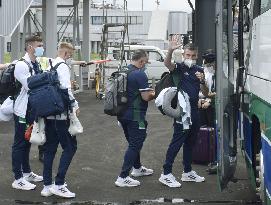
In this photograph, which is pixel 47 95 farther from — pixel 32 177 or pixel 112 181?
pixel 112 181

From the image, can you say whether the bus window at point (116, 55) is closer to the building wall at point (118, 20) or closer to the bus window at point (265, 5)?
the building wall at point (118, 20)

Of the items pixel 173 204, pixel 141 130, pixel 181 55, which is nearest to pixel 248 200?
pixel 173 204

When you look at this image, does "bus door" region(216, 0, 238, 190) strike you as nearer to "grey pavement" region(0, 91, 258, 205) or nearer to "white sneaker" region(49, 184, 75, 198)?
"grey pavement" region(0, 91, 258, 205)

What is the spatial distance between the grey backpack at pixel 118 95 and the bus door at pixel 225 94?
2.14m

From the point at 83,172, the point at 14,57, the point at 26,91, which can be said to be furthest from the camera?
the point at 14,57

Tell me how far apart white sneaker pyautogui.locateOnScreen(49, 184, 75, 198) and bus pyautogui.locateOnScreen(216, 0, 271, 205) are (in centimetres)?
222

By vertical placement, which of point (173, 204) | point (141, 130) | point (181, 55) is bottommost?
point (173, 204)

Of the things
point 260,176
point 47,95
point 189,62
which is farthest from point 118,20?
point 260,176

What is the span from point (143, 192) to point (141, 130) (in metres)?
0.84

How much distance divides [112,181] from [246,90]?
9.42 ft

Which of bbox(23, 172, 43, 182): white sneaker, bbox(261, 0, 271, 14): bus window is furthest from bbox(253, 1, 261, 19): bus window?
bbox(23, 172, 43, 182): white sneaker

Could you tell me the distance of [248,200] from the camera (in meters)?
6.91

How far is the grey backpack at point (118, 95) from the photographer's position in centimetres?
747

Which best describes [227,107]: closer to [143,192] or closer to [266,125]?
[266,125]
